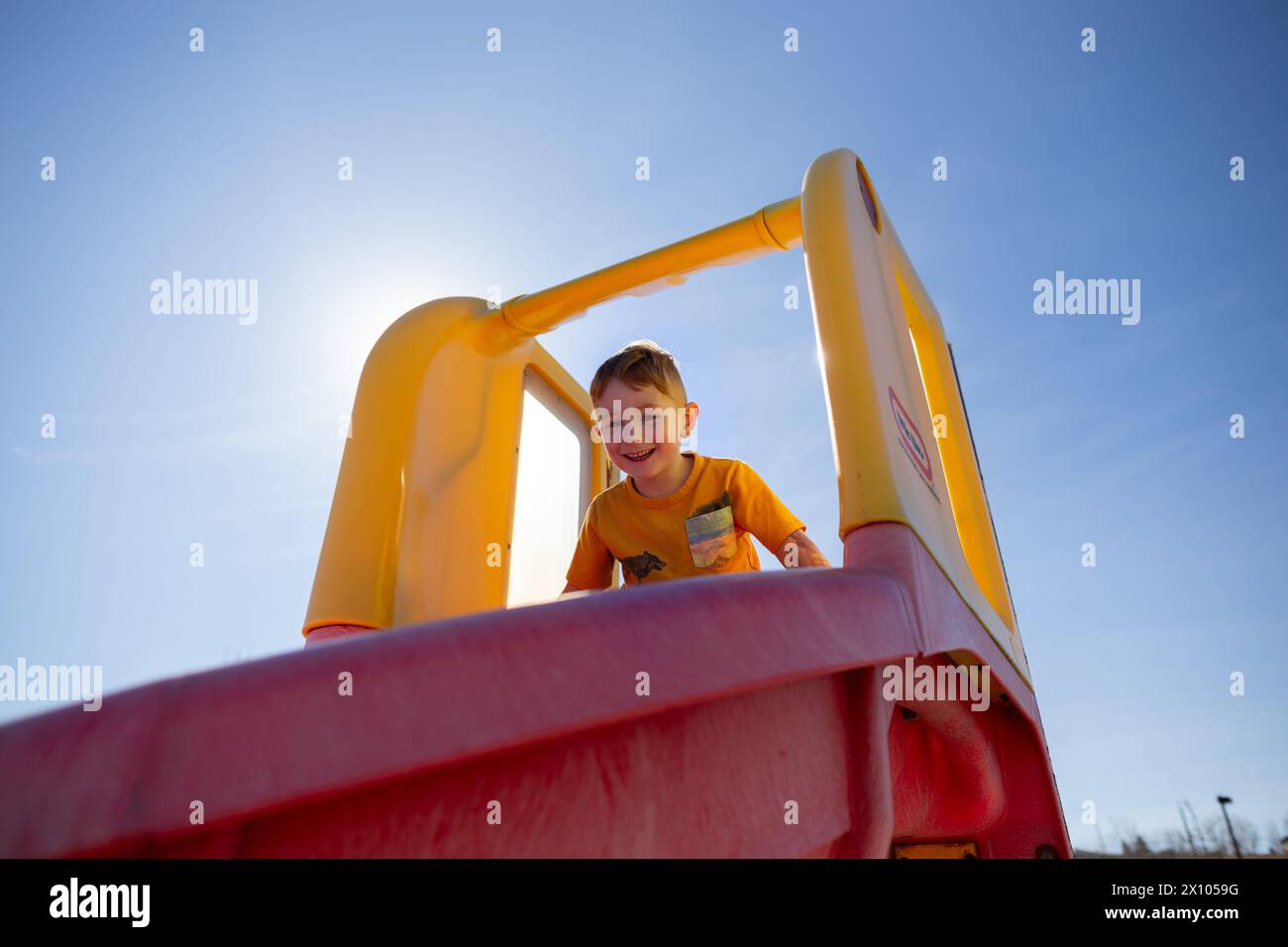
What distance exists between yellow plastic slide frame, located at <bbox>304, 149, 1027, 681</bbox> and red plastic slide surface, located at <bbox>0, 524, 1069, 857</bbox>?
22 cm

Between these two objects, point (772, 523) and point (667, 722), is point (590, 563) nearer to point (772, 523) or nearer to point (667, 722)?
point (772, 523)

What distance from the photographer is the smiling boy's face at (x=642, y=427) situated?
1.42 m

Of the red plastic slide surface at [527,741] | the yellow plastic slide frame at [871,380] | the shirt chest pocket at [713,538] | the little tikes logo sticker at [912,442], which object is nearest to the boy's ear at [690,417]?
the shirt chest pocket at [713,538]

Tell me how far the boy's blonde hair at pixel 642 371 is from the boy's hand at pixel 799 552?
35 cm

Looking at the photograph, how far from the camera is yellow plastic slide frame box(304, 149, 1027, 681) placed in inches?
29.5

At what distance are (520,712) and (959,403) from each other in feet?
4.19

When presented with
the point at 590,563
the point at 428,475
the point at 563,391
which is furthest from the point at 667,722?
the point at 563,391

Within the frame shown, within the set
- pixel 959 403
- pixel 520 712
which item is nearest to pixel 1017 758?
pixel 959 403

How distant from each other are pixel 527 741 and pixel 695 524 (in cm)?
104

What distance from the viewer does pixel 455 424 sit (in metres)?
1.41

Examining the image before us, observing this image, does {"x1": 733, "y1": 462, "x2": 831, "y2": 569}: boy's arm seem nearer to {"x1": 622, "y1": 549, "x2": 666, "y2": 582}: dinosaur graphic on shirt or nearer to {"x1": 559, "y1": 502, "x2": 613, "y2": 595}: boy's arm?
{"x1": 622, "y1": 549, "x2": 666, "y2": 582}: dinosaur graphic on shirt

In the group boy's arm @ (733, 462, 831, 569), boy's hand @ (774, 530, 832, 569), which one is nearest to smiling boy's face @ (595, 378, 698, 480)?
boy's arm @ (733, 462, 831, 569)

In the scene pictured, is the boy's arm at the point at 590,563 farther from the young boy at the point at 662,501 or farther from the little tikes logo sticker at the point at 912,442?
the little tikes logo sticker at the point at 912,442
